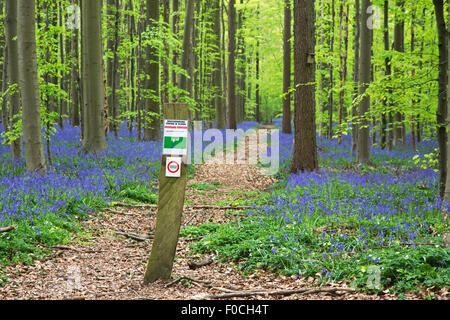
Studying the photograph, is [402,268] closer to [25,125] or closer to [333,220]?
[333,220]

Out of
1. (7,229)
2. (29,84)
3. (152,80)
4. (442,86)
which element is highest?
(152,80)

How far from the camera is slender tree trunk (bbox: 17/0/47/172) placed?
352 inches

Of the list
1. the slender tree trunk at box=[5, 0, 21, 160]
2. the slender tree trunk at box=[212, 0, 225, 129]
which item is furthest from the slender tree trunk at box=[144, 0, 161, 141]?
the slender tree trunk at box=[212, 0, 225, 129]

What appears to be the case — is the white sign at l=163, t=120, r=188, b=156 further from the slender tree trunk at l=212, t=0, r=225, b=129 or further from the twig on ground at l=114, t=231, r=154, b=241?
the slender tree trunk at l=212, t=0, r=225, b=129

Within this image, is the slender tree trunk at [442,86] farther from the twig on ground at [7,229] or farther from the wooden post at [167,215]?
the twig on ground at [7,229]

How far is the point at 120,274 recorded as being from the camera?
5.26 metres

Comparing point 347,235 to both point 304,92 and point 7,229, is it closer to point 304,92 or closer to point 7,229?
point 7,229

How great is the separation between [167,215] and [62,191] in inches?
165

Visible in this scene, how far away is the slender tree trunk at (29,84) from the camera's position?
894 centimetres

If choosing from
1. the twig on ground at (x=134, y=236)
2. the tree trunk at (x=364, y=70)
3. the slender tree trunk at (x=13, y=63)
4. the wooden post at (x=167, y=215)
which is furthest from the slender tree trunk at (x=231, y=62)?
the wooden post at (x=167, y=215)

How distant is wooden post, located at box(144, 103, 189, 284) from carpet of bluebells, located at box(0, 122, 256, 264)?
1981 mm

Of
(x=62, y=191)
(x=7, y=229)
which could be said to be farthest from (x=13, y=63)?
(x=7, y=229)

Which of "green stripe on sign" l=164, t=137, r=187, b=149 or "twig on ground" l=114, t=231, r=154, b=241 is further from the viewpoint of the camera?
"twig on ground" l=114, t=231, r=154, b=241
